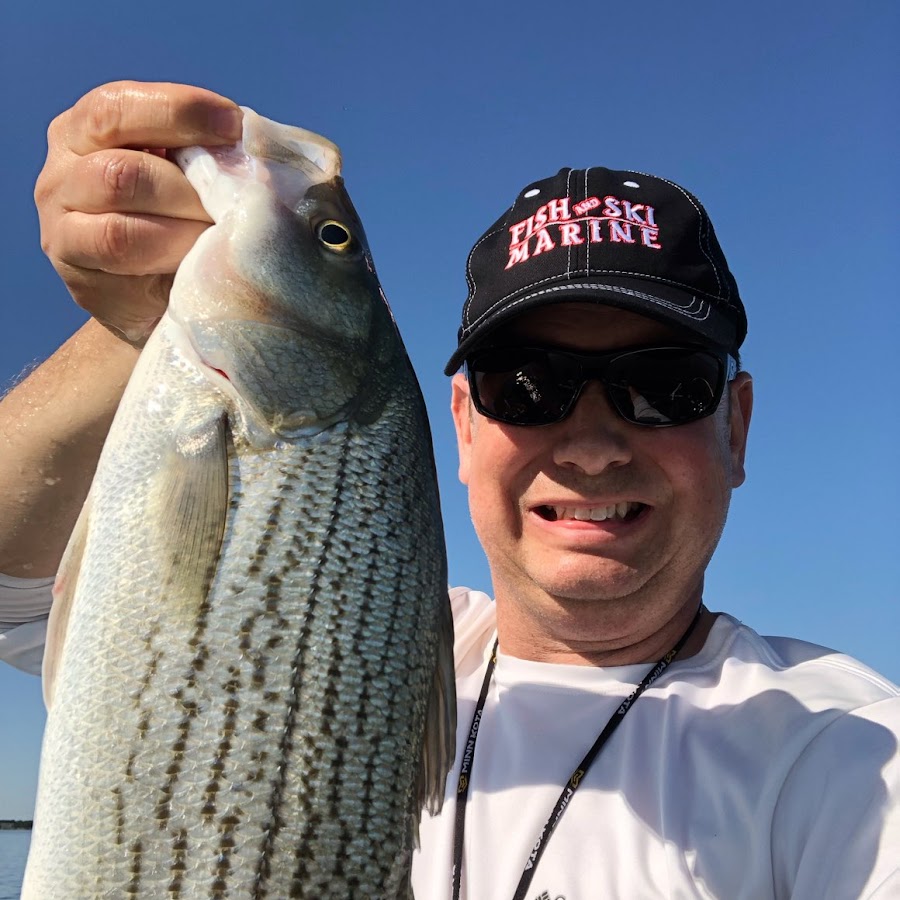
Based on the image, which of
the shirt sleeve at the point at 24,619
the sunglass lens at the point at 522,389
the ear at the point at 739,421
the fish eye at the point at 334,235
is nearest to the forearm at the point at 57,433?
the shirt sleeve at the point at 24,619

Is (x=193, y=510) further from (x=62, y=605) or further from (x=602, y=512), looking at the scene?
(x=602, y=512)

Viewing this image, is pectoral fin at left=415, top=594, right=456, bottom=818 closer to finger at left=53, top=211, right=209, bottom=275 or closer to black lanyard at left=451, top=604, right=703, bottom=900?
black lanyard at left=451, top=604, right=703, bottom=900

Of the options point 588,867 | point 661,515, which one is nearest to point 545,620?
point 661,515

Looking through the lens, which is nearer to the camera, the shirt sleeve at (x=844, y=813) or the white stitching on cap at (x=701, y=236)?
the shirt sleeve at (x=844, y=813)

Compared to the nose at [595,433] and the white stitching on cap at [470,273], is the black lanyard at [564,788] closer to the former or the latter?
the nose at [595,433]

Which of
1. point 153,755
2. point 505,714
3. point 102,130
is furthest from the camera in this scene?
point 505,714

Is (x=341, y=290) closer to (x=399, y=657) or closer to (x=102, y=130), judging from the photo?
(x=102, y=130)
